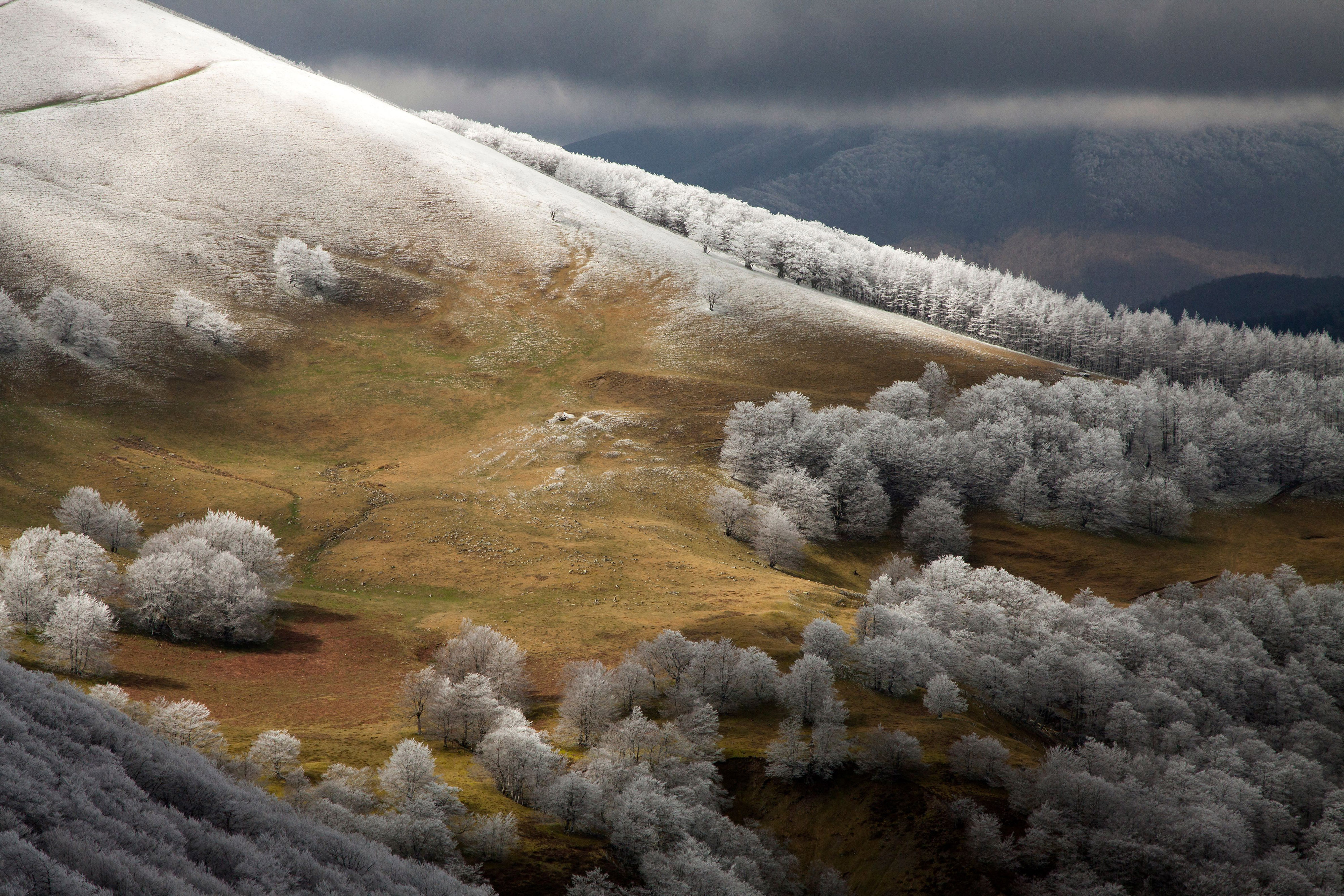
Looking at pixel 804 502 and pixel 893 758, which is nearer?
pixel 893 758

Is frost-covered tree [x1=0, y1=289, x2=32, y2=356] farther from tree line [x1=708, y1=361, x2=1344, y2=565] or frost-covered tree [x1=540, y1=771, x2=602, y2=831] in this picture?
frost-covered tree [x1=540, y1=771, x2=602, y2=831]

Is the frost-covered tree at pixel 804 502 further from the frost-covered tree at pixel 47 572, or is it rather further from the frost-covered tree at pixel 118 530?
the frost-covered tree at pixel 47 572

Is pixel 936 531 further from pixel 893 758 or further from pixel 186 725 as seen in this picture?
pixel 186 725

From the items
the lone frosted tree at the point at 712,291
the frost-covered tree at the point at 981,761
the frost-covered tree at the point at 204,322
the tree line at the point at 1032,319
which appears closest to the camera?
the frost-covered tree at the point at 981,761

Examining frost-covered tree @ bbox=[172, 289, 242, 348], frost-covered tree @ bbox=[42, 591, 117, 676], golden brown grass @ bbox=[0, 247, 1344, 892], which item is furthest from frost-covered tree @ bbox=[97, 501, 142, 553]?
frost-covered tree @ bbox=[172, 289, 242, 348]

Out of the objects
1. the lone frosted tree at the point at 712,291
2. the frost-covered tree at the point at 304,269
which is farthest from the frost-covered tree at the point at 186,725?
the lone frosted tree at the point at 712,291

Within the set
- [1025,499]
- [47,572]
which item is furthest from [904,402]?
[47,572]
